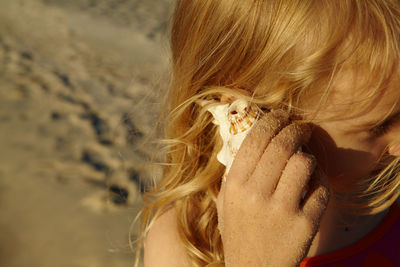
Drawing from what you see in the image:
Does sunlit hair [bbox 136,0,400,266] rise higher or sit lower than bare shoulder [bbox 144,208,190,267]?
higher

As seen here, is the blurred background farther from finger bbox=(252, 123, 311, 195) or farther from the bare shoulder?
finger bbox=(252, 123, 311, 195)

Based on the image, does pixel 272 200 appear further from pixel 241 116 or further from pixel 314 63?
pixel 314 63

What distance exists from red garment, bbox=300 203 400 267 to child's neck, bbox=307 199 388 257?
0.08 ft

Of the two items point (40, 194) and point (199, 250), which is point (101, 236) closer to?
point (40, 194)

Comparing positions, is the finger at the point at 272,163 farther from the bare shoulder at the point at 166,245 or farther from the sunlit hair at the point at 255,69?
the bare shoulder at the point at 166,245

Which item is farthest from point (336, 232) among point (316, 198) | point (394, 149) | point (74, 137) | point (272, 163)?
point (74, 137)

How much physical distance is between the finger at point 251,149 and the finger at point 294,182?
99mm

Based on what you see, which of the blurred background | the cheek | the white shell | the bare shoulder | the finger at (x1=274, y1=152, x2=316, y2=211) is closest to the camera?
the finger at (x1=274, y1=152, x2=316, y2=211)

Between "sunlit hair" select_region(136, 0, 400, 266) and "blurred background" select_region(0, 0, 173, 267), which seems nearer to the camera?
"sunlit hair" select_region(136, 0, 400, 266)

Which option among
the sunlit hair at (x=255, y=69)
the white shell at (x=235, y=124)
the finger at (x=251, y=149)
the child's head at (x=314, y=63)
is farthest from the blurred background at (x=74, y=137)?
the finger at (x=251, y=149)

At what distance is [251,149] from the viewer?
45.0 inches

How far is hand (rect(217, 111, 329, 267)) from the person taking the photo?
1099 mm

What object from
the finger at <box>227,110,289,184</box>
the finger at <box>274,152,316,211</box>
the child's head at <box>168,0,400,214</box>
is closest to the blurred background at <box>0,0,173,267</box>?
the child's head at <box>168,0,400,214</box>

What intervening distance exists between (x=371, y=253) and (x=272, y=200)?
2.93 feet
